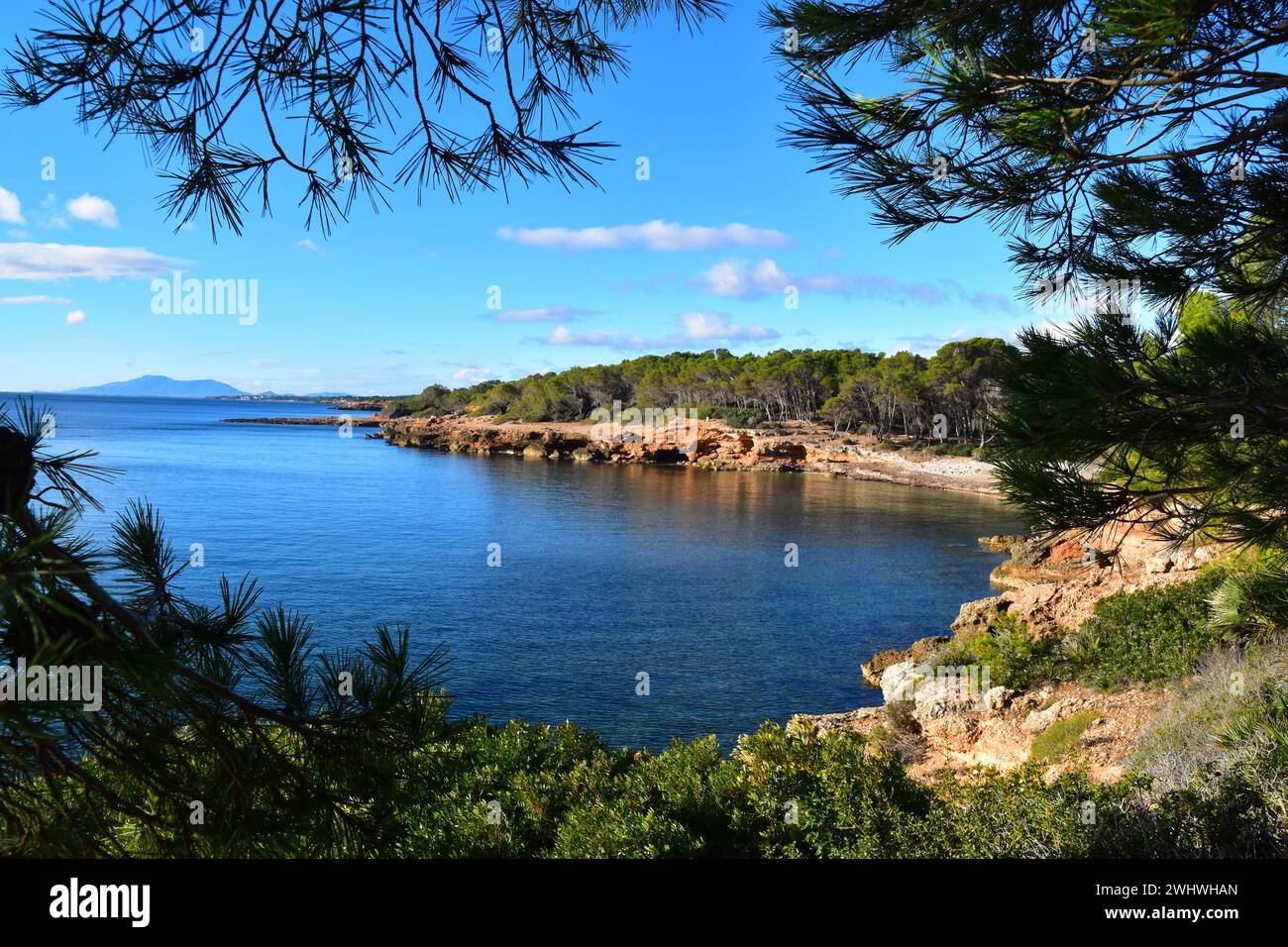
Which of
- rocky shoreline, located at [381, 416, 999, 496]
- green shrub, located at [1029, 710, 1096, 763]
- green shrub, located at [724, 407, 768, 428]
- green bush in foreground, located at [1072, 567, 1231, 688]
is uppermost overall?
green shrub, located at [724, 407, 768, 428]

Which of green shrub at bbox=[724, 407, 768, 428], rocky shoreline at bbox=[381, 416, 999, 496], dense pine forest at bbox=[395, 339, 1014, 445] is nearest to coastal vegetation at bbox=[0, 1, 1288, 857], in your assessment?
dense pine forest at bbox=[395, 339, 1014, 445]

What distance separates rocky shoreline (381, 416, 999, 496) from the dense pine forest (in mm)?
4135

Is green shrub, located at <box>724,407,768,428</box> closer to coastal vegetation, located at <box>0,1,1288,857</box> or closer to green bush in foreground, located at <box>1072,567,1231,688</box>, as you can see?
green bush in foreground, located at <box>1072,567,1231,688</box>

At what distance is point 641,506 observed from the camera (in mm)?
39688

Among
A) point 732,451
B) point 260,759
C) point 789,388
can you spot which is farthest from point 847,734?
point 789,388

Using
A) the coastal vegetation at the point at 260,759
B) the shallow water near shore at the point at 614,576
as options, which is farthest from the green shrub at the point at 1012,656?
the coastal vegetation at the point at 260,759

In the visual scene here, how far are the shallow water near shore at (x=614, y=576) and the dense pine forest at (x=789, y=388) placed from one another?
11.5 m

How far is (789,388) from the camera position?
67.9 meters

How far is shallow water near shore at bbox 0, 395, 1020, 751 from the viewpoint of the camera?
15.4 meters

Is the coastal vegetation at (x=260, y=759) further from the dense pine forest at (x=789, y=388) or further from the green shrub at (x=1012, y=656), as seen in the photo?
the dense pine forest at (x=789, y=388)

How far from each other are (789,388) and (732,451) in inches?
445

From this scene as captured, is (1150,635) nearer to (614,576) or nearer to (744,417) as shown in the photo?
(614,576)

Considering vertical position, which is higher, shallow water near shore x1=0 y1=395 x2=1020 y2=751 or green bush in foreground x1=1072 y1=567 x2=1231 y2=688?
green bush in foreground x1=1072 y1=567 x2=1231 y2=688
